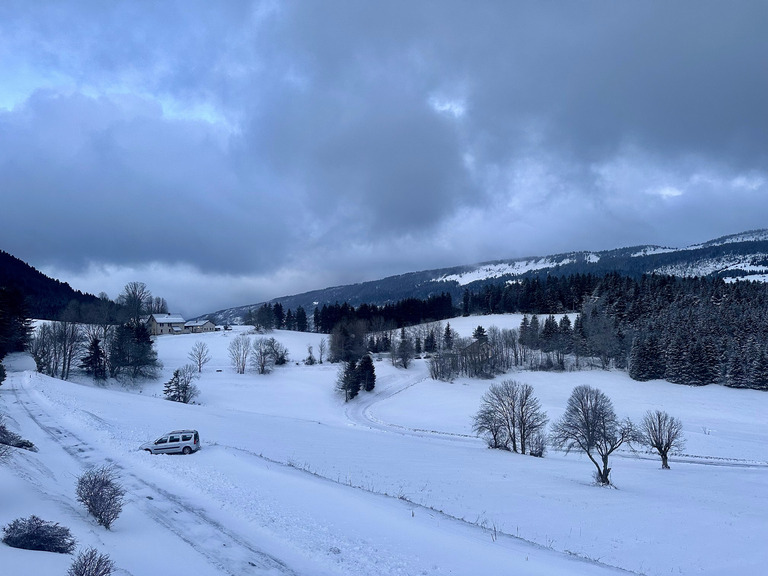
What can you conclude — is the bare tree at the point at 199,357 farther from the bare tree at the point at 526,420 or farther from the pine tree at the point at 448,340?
the bare tree at the point at 526,420

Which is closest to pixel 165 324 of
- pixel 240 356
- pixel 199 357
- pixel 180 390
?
pixel 199 357

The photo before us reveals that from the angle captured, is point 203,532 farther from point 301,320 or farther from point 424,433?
point 301,320

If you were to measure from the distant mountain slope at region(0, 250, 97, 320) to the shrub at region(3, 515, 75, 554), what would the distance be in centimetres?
17187

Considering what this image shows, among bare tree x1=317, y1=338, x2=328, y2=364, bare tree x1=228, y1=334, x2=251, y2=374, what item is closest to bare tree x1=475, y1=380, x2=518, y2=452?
bare tree x1=228, y1=334, x2=251, y2=374

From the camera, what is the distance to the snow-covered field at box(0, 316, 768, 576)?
11.7m

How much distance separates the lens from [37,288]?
174 m

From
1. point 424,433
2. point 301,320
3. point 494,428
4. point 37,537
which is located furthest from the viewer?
point 301,320

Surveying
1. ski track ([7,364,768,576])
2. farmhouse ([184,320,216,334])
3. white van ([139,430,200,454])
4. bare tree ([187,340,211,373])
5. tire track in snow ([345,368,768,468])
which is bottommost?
tire track in snow ([345,368,768,468])

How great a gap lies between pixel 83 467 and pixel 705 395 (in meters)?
95.1

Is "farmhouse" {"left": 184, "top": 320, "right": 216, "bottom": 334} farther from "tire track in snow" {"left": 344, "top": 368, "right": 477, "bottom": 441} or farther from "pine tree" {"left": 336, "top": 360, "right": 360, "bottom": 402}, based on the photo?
"tire track in snow" {"left": 344, "top": 368, "right": 477, "bottom": 441}

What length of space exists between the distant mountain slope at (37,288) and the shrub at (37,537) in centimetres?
17187

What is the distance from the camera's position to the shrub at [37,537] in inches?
350

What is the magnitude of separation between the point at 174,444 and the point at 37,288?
19735 centimetres

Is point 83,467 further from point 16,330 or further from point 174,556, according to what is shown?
point 16,330
